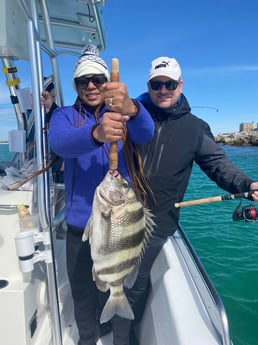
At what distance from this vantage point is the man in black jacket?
2459 mm

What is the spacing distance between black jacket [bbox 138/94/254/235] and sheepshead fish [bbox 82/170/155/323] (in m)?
0.67

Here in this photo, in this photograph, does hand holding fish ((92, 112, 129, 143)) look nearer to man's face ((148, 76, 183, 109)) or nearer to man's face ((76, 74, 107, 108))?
man's face ((76, 74, 107, 108))

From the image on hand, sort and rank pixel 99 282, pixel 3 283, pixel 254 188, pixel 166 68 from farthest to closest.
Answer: pixel 166 68, pixel 254 188, pixel 3 283, pixel 99 282

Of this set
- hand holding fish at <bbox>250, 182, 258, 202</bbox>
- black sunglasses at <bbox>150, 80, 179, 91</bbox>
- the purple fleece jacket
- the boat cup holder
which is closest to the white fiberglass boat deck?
the boat cup holder

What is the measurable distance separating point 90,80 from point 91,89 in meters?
0.07

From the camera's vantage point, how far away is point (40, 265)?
7.93 ft

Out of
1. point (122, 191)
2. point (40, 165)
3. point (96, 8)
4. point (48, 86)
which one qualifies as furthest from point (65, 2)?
point (122, 191)

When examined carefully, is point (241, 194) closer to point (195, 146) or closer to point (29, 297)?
point (195, 146)

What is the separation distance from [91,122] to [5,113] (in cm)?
153

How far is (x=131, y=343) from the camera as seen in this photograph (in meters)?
2.67

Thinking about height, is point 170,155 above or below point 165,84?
below

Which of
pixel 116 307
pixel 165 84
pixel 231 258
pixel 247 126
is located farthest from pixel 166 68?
pixel 247 126

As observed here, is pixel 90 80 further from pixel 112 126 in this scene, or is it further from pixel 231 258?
pixel 231 258

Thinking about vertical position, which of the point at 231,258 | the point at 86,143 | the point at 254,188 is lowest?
the point at 231,258
